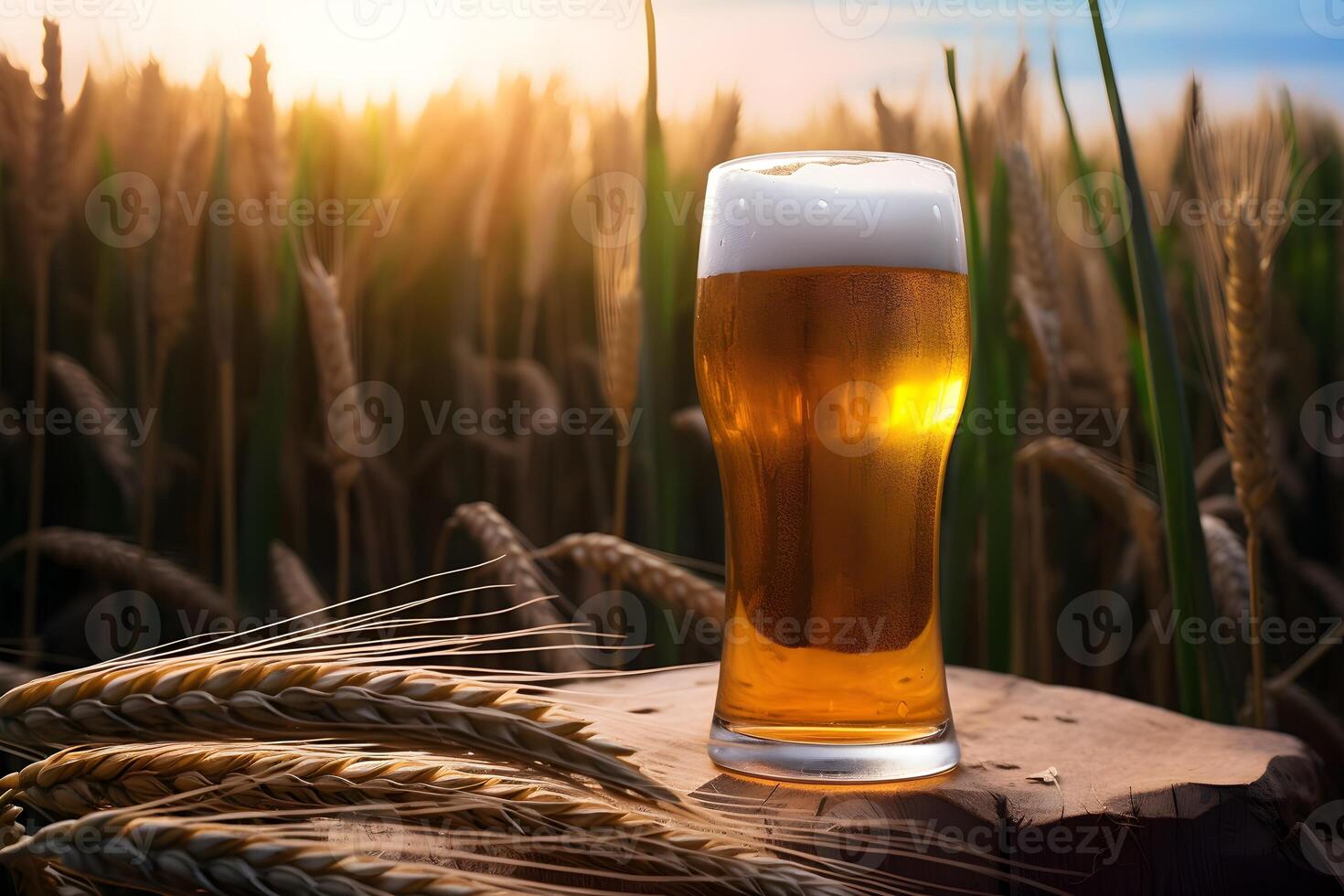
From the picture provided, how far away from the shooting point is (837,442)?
1198 mm

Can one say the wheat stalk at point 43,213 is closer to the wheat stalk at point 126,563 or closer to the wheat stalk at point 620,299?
the wheat stalk at point 126,563

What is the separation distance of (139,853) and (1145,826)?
905 millimetres

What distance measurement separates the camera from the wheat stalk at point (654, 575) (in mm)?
1877

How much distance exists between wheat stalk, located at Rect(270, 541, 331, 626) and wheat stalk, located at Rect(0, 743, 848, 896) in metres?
1.56

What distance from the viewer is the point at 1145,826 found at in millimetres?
1113

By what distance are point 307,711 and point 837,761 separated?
54cm

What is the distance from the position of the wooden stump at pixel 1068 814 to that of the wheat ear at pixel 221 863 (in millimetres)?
306

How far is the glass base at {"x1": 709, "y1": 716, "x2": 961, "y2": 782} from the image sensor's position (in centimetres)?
117

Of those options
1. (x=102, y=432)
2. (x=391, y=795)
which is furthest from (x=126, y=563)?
(x=391, y=795)

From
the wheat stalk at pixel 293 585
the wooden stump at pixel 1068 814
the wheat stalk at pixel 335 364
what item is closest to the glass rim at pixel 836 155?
the wooden stump at pixel 1068 814

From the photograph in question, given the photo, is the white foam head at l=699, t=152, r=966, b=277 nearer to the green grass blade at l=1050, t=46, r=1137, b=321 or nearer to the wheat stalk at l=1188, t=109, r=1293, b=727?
the green grass blade at l=1050, t=46, r=1137, b=321

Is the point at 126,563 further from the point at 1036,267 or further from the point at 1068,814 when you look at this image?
the point at 1068,814

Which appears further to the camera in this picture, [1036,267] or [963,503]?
[1036,267]

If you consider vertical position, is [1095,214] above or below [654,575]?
above
